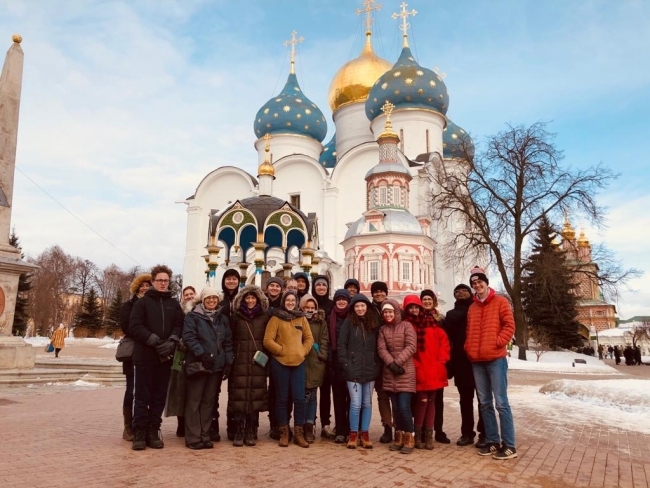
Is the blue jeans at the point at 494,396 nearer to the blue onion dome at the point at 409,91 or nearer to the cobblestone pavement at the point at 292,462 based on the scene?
the cobblestone pavement at the point at 292,462

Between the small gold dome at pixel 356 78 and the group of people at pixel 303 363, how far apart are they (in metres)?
33.3

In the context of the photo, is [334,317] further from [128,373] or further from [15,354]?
[15,354]

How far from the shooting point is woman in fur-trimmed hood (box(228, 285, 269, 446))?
4.80 metres

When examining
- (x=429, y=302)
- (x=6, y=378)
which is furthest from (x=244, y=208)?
(x=429, y=302)

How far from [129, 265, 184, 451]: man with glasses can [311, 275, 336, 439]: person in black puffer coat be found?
1.55 metres

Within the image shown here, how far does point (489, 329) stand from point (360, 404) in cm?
137

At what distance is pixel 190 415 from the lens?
4.66m

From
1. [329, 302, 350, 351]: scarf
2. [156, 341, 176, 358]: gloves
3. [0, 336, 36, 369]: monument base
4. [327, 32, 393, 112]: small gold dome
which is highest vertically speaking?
[327, 32, 393, 112]: small gold dome

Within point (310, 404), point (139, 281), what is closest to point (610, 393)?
point (310, 404)

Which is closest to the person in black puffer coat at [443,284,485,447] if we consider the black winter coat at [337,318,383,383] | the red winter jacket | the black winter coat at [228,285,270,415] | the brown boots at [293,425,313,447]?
the red winter jacket

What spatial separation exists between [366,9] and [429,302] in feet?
127

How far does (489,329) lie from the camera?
4781 millimetres

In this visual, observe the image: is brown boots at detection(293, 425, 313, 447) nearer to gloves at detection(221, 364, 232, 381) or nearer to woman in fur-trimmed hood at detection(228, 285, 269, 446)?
woman in fur-trimmed hood at detection(228, 285, 269, 446)

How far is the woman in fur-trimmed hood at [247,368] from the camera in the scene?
15.7ft
